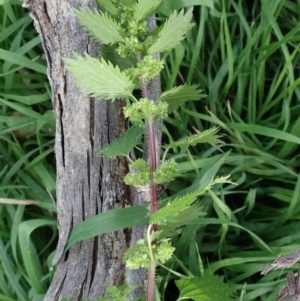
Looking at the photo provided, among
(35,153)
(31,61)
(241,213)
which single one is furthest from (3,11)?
(241,213)

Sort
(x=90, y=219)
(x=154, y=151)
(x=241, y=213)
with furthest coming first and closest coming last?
(x=241, y=213)
(x=90, y=219)
(x=154, y=151)

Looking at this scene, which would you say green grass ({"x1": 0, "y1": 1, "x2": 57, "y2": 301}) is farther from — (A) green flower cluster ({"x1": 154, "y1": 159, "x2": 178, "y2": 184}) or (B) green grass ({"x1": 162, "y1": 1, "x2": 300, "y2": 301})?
(A) green flower cluster ({"x1": 154, "y1": 159, "x2": 178, "y2": 184})

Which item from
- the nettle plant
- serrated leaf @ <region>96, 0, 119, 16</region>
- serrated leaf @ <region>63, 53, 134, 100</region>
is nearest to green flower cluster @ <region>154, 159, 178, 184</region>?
the nettle plant

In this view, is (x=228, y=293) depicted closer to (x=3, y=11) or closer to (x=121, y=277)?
(x=121, y=277)

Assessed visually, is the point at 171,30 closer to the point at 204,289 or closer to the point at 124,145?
the point at 124,145

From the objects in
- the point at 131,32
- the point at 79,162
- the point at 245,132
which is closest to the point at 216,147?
the point at 245,132

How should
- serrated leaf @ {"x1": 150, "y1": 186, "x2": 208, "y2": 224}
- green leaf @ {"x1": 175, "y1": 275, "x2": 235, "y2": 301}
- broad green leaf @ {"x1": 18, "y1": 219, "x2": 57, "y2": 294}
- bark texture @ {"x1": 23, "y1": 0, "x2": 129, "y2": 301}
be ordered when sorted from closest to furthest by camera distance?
serrated leaf @ {"x1": 150, "y1": 186, "x2": 208, "y2": 224} < green leaf @ {"x1": 175, "y1": 275, "x2": 235, "y2": 301} < bark texture @ {"x1": 23, "y1": 0, "x2": 129, "y2": 301} < broad green leaf @ {"x1": 18, "y1": 219, "x2": 57, "y2": 294}
